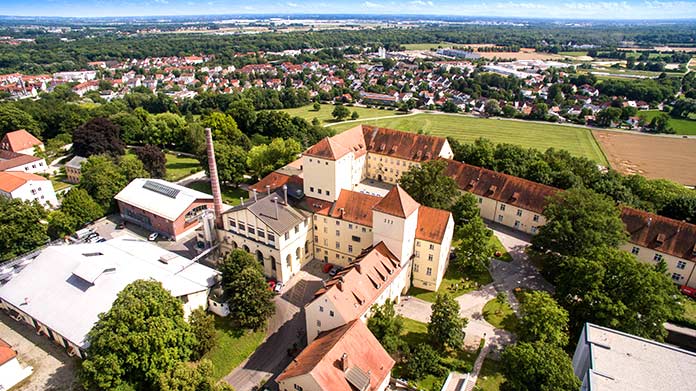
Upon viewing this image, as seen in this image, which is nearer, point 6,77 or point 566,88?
point 566,88

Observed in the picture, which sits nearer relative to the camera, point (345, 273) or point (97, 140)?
point (345, 273)

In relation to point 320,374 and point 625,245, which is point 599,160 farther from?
point 320,374

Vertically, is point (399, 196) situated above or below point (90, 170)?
above

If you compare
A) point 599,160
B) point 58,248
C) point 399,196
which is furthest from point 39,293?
point 599,160

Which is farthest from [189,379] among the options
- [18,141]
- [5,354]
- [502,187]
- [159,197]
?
[18,141]

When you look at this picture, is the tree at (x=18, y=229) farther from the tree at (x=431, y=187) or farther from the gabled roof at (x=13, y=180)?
the tree at (x=431, y=187)


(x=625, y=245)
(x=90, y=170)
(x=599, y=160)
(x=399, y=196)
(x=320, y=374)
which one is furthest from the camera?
(x=599, y=160)

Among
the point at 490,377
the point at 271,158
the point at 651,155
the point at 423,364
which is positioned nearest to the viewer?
the point at 423,364

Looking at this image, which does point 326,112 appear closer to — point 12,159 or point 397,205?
point 12,159
